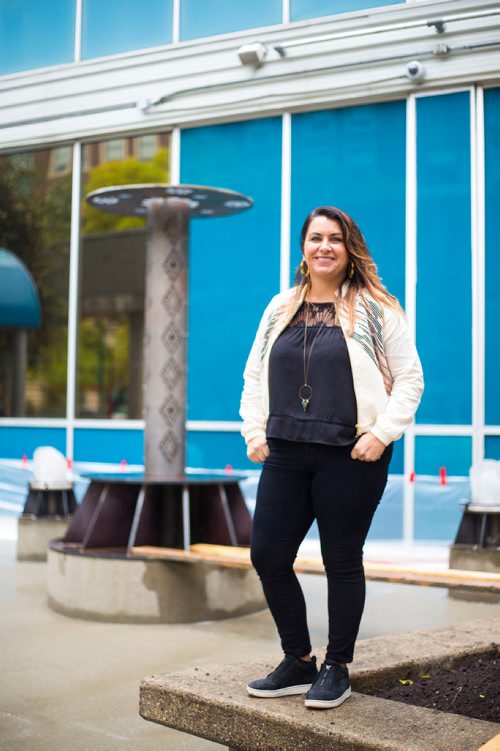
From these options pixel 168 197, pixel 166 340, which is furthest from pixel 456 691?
pixel 168 197

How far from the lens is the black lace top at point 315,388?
332 cm

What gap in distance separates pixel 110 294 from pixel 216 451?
252cm

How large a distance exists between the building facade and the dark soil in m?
6.29

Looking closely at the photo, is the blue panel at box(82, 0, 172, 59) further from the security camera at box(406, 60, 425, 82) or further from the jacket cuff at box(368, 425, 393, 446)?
the jacket cuff at box(368, 425, 393, 446)

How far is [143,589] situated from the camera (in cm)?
643

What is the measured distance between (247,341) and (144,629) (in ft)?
17.6

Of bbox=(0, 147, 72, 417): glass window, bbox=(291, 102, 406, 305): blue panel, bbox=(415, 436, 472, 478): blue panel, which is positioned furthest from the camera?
bbox=(0, 147, 72, 417): glass window

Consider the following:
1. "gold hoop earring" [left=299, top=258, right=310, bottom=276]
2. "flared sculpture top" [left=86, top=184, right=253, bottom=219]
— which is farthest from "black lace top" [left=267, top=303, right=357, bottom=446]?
"flared sculpture top" [left=86, top=184, right=253, bottom=219]

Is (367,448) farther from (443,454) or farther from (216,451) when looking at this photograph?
(216,451)

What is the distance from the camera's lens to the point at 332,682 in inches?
128

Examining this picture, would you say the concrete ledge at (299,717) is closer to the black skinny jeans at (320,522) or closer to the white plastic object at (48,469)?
the black skinny jeans at (320,522)

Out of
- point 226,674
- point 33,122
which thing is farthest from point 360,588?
point 33,122

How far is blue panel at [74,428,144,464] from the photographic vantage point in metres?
11.8

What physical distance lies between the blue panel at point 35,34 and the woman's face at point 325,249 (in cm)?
1009
